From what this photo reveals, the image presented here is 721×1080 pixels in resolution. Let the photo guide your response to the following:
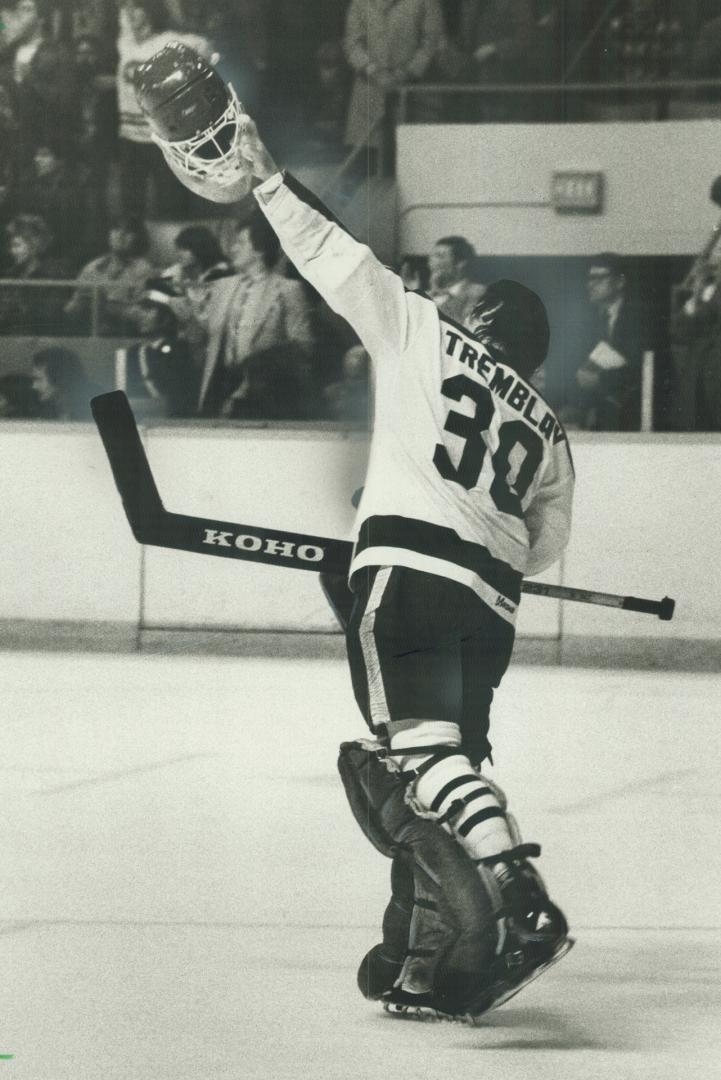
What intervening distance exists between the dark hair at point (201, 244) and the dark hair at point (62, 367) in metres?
0.45

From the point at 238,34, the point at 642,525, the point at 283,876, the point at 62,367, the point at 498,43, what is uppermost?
the point at 238,34

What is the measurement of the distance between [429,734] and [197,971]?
0.52 meters

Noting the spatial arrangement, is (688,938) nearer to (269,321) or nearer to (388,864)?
(388,864)

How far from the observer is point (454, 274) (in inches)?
132

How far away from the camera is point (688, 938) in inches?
102

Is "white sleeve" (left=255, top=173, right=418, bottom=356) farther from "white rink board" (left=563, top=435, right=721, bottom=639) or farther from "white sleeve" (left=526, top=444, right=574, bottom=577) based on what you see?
"white rink board" (left=563, top=435, right=721, bottom=639)

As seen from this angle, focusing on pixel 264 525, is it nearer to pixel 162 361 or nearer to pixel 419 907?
pixel 162 361

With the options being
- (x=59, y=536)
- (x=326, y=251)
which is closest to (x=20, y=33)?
(x=59, y=536)

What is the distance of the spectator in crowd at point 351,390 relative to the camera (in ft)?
14.7

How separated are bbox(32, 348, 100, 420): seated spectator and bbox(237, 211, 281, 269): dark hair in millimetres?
651

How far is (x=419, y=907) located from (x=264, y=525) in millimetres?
2948

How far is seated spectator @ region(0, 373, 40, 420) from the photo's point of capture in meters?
5.00

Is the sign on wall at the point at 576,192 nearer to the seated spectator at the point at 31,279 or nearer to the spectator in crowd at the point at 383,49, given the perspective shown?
the spectator in crowd at the point at 383,49

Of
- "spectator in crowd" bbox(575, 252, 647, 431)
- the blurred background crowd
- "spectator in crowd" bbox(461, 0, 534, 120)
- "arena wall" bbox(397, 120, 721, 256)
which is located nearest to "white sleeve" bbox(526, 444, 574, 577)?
the blurred background crowd
